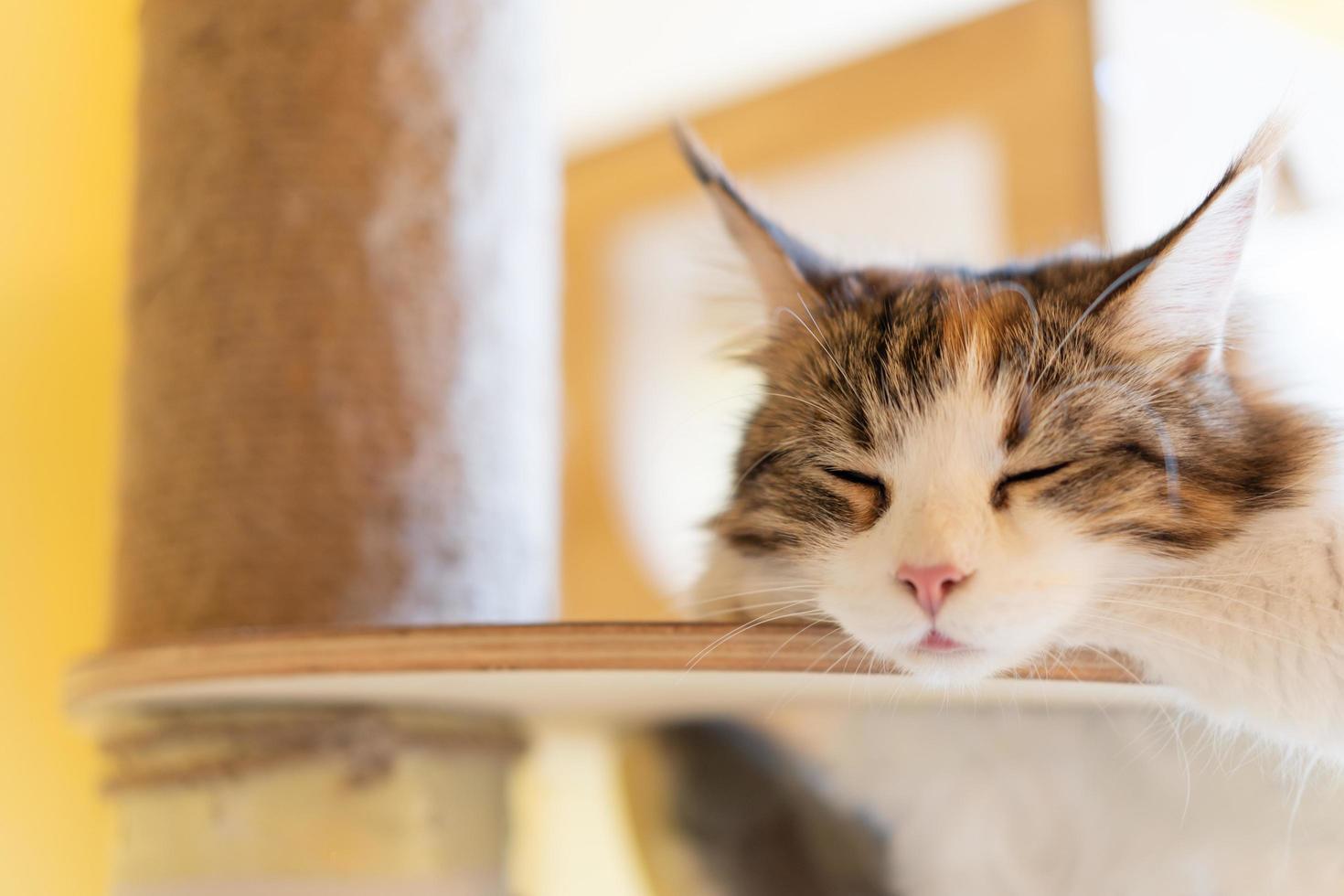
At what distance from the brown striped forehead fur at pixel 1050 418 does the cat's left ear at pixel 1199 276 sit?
1cm

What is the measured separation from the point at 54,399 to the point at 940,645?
63.8 inches

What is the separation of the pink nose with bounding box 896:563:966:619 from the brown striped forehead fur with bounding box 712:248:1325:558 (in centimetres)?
8

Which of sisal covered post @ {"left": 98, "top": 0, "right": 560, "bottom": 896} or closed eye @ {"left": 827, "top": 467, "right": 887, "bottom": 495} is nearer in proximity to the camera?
closed eye @ {"left": 827, "top": 467, "right": 887, "bottom": 495}

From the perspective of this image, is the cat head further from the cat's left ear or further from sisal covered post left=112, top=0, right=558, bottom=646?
sisal covered post left=112, top=0, right=558, bottom=646

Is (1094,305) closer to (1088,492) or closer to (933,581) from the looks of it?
(1088,492)

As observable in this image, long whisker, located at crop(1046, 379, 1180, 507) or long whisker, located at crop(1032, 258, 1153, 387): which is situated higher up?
long whisker, located at crop(1032, 258, 1153, 387)

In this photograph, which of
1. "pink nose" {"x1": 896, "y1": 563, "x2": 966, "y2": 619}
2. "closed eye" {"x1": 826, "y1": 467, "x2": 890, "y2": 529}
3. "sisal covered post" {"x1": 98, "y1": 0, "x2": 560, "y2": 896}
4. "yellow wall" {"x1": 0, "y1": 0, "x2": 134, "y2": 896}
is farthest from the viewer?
"yellow wall" {"x1": 0, "y1": 0, "x2": 134, "y2": 896}

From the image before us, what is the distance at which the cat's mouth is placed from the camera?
0.76 m

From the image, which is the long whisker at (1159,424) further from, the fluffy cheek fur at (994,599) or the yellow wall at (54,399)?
the yellow wall at (54,399)

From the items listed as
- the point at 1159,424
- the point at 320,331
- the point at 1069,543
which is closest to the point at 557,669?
the point at 1069,543

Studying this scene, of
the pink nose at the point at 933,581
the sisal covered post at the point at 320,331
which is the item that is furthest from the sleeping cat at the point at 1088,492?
the sisal covered post at the point at 320,331

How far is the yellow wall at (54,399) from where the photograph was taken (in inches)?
69.2

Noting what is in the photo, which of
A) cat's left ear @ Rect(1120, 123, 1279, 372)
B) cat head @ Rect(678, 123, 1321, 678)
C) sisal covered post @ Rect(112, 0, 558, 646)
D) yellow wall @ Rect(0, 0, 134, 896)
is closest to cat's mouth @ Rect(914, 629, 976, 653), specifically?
cat head @ Rect(678, 123, 1321, 678)

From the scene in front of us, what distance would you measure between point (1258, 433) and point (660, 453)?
2.34m
